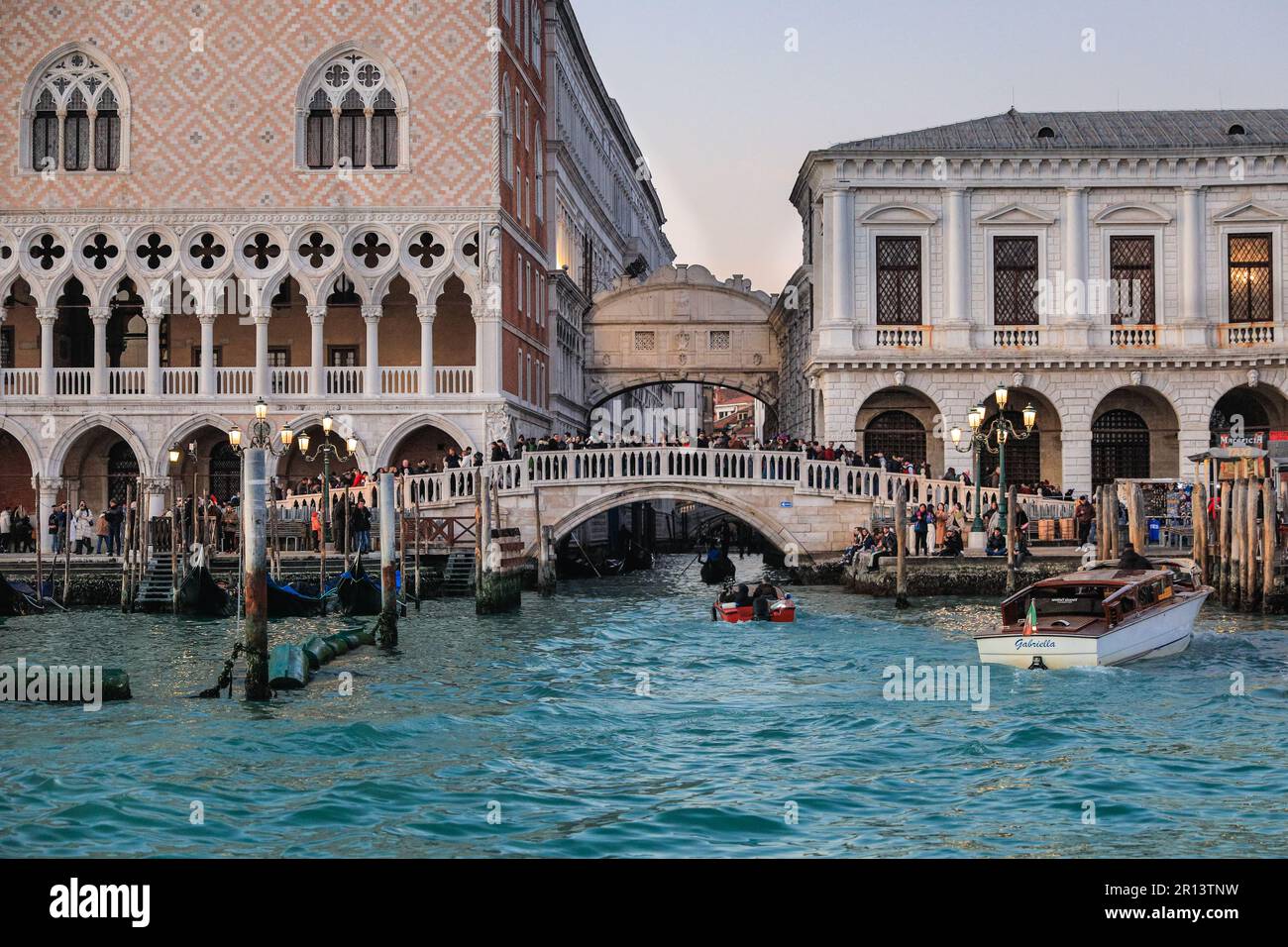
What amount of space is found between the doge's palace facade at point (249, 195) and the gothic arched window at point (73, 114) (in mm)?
38

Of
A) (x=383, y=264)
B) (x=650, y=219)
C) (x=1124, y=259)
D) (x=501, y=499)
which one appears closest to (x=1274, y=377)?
(x=1124, y=259)

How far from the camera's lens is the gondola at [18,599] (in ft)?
71.7

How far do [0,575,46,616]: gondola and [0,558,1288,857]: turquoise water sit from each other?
5.66 m

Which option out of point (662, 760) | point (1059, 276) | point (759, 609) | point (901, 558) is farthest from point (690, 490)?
point (662, 760)

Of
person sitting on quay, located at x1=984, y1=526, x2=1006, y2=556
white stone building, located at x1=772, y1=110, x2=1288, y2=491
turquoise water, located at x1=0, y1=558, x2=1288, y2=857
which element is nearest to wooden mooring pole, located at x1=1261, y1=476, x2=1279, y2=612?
turquoise water, located at x1=0, y1=558, x2=1288, y2=857

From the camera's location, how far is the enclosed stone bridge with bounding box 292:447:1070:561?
25297 mm

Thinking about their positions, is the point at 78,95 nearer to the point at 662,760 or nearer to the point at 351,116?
the point at 351,116

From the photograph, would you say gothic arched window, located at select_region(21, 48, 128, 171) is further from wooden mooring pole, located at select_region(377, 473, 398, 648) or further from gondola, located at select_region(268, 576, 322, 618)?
wooden mooring pole, located at select_region(377, 473, 398, 648)

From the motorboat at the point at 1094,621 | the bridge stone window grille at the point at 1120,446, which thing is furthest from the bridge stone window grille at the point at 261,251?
the motorboat at the point at 1094,621

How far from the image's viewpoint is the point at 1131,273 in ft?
96.5

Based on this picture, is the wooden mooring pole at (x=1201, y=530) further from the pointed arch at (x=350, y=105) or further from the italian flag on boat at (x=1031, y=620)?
the pointed arch at (x=350, y=105)

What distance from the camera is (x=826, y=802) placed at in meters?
9.16
